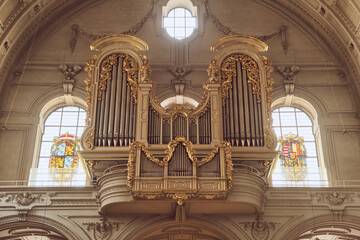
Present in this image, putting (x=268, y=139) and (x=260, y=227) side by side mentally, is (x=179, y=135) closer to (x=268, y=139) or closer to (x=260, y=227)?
(x=268, y=139)

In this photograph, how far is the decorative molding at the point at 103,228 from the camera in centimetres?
1656

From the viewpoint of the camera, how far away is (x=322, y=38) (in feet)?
68.7

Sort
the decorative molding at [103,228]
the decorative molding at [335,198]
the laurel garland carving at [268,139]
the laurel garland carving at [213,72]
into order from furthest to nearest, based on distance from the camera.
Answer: the laurel garland carving at [213,72] < the decorative molding at [335,198] < the laurel garland carving at [268,139] < the decorative molding at [103,228]

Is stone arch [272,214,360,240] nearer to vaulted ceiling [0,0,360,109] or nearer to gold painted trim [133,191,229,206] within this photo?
gold painted trim [133,191,229,206]

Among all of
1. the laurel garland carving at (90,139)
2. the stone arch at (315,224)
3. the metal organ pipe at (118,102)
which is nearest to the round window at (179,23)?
the metal organ pipe at (118,102)

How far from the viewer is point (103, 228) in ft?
54.5

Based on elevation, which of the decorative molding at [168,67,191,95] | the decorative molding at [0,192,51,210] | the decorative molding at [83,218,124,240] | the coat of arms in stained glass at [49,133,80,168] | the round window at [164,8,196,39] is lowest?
the decorative molding at [83,218,124,240]

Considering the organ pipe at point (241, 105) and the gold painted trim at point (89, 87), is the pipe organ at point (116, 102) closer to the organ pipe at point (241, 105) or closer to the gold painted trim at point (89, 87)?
the gold painted trim at point (89, 87)

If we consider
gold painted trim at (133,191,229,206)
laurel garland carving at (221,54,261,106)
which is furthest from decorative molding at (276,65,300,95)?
gold painted trim at (133,191,229,206)

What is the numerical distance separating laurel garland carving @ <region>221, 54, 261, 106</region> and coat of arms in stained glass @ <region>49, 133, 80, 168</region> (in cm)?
552

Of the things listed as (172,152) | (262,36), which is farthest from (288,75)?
(172,152)

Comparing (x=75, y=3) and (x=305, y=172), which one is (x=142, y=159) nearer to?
(x=305, y=172)

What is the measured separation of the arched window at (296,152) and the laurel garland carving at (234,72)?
7.24 ft

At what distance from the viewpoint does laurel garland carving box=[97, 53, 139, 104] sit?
18.0 m
